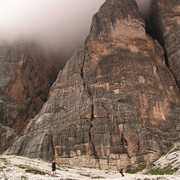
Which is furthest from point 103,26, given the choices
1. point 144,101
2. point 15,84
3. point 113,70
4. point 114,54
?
point 15,84

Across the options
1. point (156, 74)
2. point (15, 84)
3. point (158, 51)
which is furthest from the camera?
point (15, 84)

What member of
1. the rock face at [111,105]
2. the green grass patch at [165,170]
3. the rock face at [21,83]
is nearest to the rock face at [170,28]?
the rock face at [111,105]

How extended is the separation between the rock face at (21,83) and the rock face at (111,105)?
11302 millimetres

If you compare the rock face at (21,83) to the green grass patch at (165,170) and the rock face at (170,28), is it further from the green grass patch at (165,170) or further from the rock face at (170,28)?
the green grass patch at (165,170)

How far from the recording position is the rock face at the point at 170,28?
6341 centimetres

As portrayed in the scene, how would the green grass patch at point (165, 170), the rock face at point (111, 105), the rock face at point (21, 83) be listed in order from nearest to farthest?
the green grass patch at point (165, 170)
the rock face at point (111, 105)
the rock face at point (21, 83)

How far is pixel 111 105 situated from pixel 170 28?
3042cm

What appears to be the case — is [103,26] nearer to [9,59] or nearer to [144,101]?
→ [144,101]

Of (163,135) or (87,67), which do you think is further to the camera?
(87,67)

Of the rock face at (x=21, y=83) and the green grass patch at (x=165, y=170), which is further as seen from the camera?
the rock face at (x=21, y=83)

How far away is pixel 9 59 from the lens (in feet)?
246

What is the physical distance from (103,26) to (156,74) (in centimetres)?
1787

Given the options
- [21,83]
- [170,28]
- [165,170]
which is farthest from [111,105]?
[21,83]

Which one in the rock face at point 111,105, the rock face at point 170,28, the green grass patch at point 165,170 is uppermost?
the rock face at point 170,28
